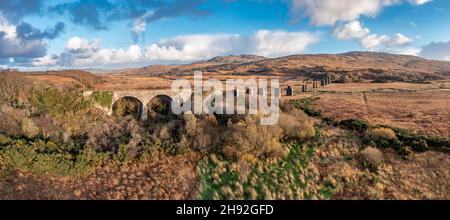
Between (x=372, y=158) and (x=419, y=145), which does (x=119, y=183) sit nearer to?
(x=372, y=158)

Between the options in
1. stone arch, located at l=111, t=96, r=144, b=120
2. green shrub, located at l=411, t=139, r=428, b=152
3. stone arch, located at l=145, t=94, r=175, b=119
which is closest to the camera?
green shrub, located at l=411, t=139, r=428, b=152

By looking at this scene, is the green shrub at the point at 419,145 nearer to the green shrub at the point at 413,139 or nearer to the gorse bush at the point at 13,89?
the green shrub at the point at 413,139

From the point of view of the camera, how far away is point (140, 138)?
16.4 m

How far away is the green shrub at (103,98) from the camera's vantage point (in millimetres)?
28109

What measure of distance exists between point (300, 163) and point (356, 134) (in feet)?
22.2

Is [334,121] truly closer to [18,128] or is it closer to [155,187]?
[155,187]

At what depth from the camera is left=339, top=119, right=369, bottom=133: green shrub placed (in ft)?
73.5

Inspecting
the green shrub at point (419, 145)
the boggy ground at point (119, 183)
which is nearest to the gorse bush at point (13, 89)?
the boggy ground at point (119, 183)

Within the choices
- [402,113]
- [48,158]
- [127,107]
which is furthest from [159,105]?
[402,113]

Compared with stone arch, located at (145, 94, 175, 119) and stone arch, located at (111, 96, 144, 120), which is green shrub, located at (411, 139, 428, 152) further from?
stone arch, located at (111, 96, 144, 120)

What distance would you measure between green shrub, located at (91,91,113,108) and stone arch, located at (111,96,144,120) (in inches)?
32.5

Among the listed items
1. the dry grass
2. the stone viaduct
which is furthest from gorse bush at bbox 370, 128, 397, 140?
the stone viaduct

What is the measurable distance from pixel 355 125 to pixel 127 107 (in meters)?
20.4
